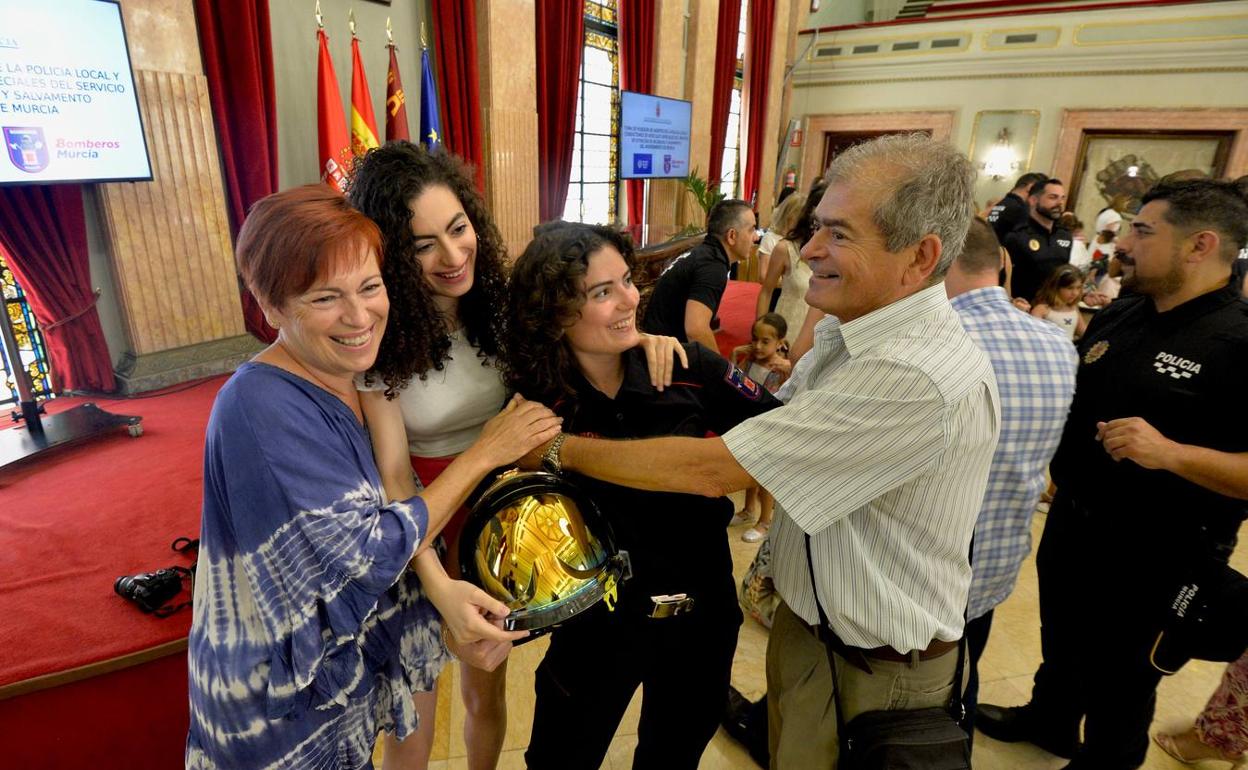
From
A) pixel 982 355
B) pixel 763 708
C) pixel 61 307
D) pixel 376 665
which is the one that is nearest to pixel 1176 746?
pixel 763 708

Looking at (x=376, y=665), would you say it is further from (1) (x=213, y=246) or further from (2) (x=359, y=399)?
(1) (x=213, y=246)

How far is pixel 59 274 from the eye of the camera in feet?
11.3

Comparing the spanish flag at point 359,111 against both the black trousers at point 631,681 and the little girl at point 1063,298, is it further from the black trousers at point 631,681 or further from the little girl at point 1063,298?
the little girl at point 1063,298

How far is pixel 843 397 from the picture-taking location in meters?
1.07

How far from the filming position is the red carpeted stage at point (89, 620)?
175 centimetres

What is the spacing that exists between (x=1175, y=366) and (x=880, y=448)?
131cm

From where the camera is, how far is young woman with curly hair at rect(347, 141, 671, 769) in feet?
4.27

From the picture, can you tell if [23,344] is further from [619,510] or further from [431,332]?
[619,510]

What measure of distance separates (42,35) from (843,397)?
3992mm

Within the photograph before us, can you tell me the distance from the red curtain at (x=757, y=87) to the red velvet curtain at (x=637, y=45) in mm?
3148

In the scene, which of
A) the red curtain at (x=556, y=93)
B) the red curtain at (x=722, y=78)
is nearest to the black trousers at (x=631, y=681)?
the red curtain at (x=556, y=93)

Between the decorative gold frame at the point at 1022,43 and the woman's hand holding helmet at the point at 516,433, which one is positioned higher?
the decorative gold frame at the point at 1022,43

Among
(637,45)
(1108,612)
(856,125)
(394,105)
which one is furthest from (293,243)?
(856,125)

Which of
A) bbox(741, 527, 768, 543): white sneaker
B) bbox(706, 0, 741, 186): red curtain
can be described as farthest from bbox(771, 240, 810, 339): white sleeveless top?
bbox(706, 0, 741, 186): red curtain
